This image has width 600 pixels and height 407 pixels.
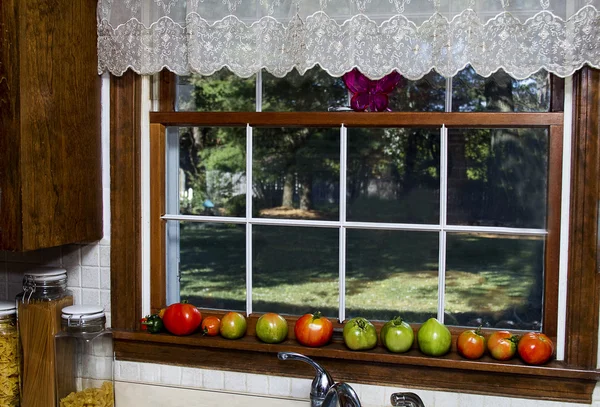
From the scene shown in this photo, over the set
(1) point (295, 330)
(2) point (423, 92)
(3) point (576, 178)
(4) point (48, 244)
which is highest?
(2) point (423, 92)

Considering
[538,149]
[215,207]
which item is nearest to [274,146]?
[215,207]

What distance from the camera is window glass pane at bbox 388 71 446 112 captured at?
2.10 metres

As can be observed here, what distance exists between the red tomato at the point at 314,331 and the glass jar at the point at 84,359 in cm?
65

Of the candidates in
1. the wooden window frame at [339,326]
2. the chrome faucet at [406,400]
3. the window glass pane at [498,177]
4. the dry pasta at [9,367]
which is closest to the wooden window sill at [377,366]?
the wooden window frame at [339,326]

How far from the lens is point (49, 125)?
78.0 inches

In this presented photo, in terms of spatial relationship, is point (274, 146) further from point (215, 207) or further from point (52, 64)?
point (52, 64)

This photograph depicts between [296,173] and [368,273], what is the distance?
0.42 metres

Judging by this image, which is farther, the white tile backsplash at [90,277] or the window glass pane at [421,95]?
the white tile backsplash at [90,277]

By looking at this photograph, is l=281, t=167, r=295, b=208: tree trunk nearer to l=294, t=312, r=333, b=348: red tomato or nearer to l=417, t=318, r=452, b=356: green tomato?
l=294, t=312, r=333, b=348: red tomato

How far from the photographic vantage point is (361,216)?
221 centimetres

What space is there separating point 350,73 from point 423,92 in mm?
241

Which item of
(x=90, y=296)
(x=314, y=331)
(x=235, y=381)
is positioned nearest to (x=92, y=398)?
(x=90, y=296)

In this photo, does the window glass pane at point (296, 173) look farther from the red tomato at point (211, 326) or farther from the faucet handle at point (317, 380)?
the faucet handle at point (317, 380)

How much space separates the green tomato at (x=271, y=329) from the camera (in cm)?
211
